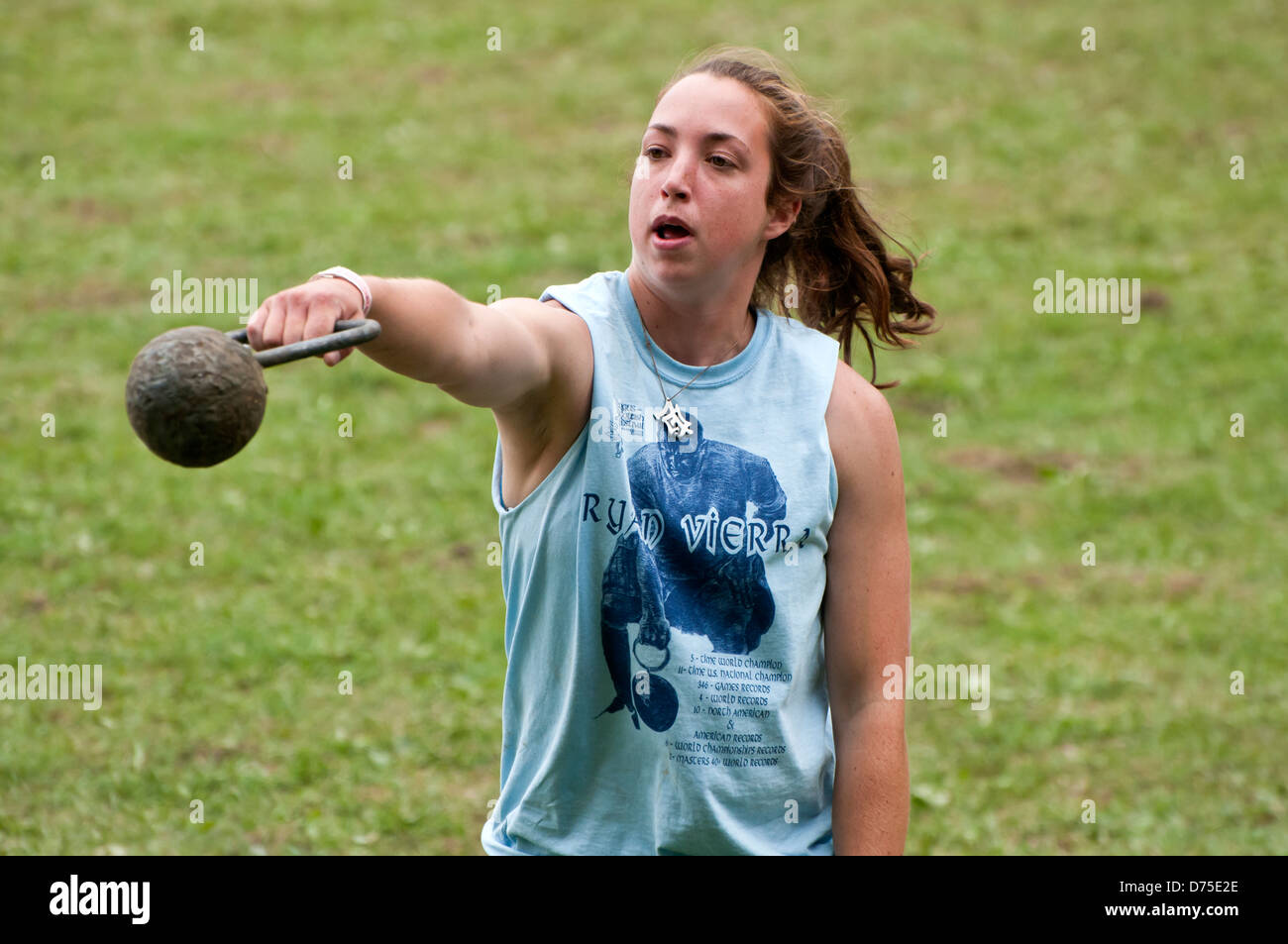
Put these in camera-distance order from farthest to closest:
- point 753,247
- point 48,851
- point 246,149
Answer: point 246,149 < point 48,851 < point 753,247

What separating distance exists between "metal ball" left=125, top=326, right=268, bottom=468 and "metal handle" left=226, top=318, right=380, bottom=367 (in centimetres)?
4

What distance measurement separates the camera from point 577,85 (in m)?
12.6

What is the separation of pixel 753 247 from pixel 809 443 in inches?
16.2

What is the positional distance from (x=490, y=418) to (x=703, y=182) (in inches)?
225

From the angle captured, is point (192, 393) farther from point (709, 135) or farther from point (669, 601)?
point (709, 135)

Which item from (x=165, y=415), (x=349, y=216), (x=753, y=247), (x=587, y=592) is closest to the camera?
(x=165, y=415)

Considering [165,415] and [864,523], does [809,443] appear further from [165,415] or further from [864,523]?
[165,415]

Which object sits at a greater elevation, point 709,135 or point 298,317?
point 709,135

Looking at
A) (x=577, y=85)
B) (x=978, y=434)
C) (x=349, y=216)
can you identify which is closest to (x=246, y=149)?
(x=349, y=216)

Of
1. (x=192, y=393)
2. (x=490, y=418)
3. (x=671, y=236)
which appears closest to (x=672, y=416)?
(x=671, y=236)

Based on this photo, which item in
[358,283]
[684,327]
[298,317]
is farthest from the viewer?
[684,327]

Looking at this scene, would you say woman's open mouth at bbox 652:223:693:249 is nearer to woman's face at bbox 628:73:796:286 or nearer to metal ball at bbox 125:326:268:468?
woman's face at bbox 628:73:796:286

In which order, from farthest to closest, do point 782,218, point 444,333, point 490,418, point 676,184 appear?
point 490,418 → point 782,218 → point 676,184 → point 444,333

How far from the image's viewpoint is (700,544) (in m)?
2.69
